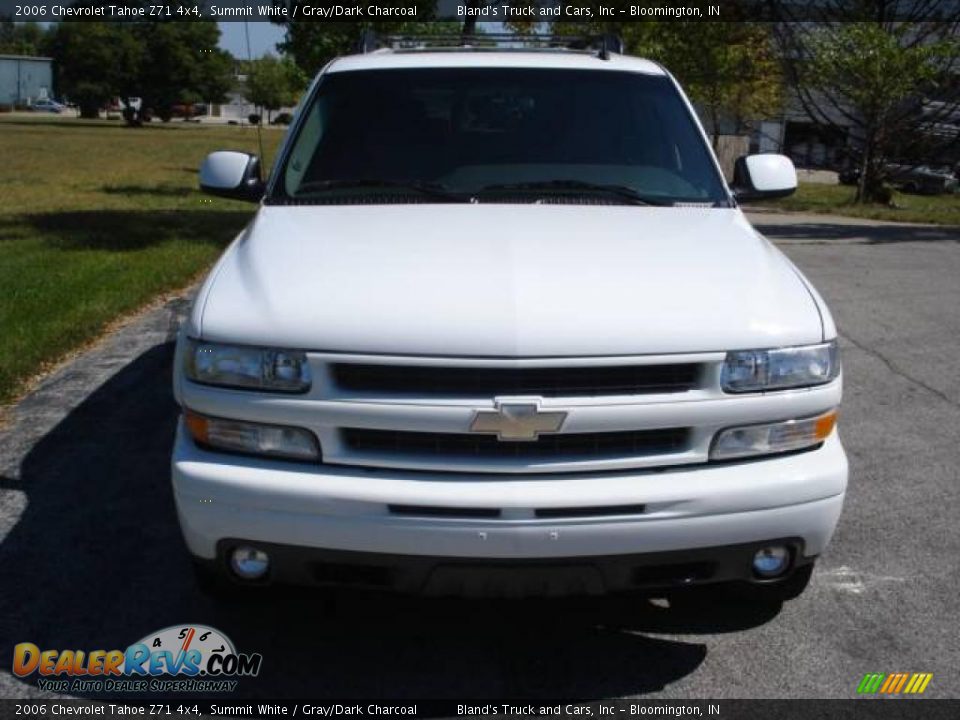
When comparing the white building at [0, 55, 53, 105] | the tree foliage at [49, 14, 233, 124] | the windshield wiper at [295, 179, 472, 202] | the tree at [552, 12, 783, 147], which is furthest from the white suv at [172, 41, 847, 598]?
the white building at [0, 55, 53, 105]

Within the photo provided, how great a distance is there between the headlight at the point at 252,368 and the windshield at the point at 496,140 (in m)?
1.28

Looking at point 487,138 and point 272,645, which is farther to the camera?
point 487,138

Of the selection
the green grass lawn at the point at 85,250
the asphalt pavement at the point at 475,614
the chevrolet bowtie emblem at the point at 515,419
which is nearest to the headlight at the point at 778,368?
the chevrolet bowtie emblem at the point at 515,419

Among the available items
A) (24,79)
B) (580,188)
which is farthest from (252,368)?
(24,79)

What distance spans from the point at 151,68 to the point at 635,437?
9555cm

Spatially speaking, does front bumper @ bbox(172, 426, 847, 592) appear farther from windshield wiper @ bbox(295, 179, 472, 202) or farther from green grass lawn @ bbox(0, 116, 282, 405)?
green grass lawn @ bbox(0, 116, 282, 405)

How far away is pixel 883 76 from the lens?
2466 cm

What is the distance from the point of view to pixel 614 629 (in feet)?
12.2

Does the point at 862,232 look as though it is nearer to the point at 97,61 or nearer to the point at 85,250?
the point at 85,250

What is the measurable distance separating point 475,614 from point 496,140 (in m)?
2.01

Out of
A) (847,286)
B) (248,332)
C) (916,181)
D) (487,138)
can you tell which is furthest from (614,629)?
(916,181)

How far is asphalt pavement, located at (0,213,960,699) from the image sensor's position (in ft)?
11.1

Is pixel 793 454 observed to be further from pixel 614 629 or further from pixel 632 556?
pixel 614 629

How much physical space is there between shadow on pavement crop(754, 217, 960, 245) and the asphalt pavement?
1048 cm
